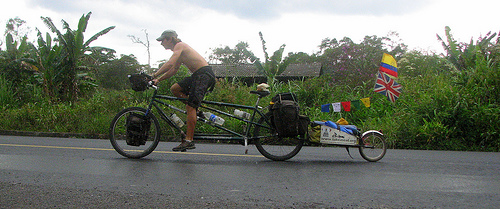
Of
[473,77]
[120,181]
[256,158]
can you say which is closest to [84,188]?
[120,181]

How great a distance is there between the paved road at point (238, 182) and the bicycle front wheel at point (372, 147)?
19 centimetres

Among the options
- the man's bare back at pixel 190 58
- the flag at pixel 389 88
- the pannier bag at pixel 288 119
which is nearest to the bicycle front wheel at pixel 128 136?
the man's bare back at pixel 190 58

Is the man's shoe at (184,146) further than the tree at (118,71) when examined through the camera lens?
No

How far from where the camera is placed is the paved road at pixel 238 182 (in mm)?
3352

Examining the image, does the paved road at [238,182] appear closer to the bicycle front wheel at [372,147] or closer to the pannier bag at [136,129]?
the bicycle front wheel at [372,147]

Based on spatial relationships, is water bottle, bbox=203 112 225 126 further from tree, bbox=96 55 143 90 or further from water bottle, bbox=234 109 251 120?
tree, bbox=96 55 143 90

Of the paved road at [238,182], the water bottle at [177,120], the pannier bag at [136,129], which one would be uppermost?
the water bottle at [177,120]

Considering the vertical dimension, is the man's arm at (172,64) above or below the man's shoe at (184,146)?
above

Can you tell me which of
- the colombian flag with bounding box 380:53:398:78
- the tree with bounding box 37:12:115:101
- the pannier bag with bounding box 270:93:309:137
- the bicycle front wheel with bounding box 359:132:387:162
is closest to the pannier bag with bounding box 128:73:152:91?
the pannier bag with bounding box 270:93:309:137

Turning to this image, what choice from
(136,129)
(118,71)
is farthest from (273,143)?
(118,71)

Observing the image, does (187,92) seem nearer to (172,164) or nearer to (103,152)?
(172,164)

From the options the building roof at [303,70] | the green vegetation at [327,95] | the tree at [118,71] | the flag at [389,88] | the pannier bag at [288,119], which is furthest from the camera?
the building roof at [303,70]

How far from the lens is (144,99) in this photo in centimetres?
1398

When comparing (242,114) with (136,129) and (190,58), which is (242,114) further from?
(136,129)
